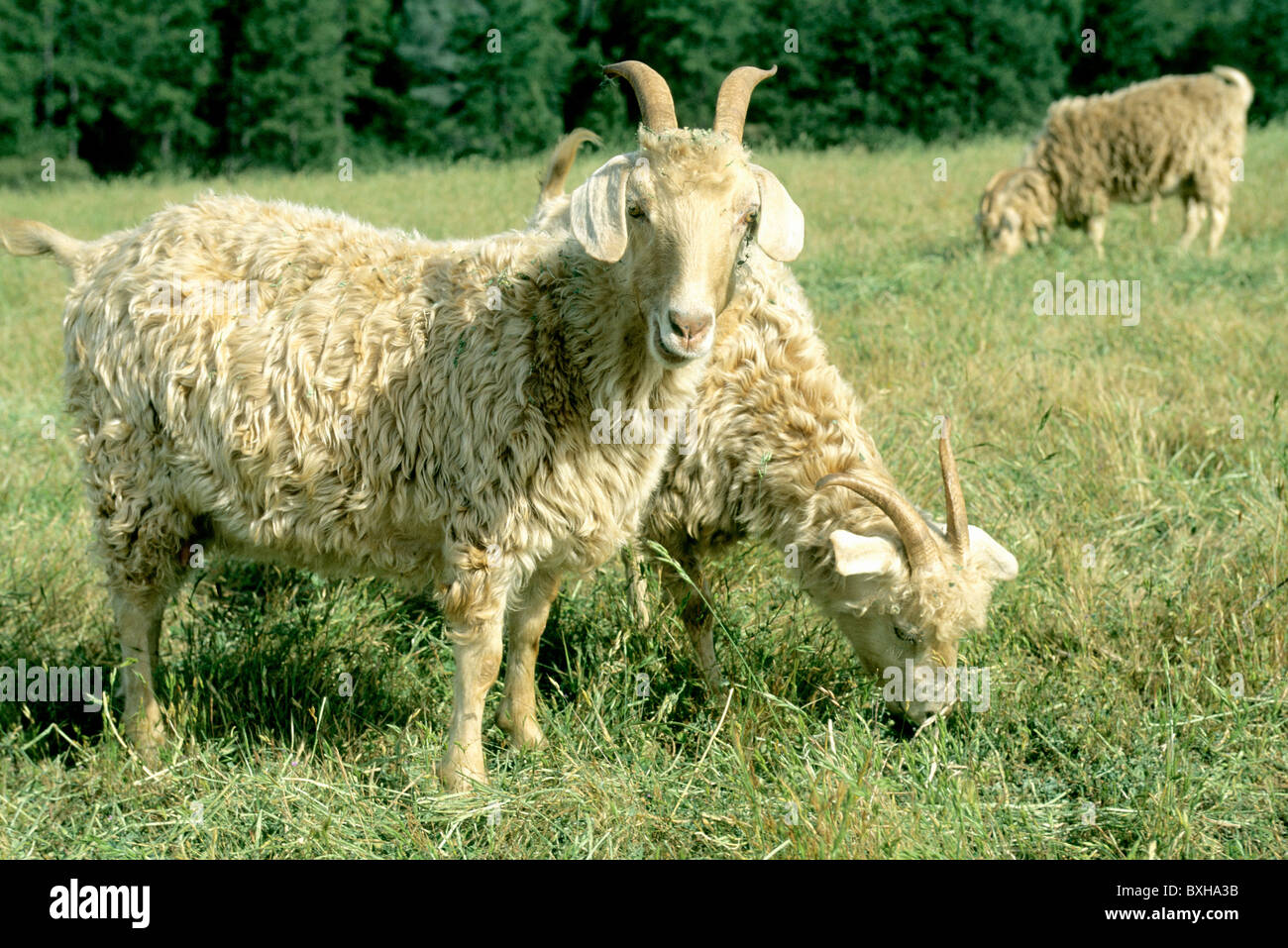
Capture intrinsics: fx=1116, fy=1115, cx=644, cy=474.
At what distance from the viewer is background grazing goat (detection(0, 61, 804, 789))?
12.0ft

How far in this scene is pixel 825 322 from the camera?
8.62m

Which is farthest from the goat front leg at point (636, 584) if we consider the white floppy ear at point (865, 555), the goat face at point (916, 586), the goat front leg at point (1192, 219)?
the goat front leg at point (1192, 219)

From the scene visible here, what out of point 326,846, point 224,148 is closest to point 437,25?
point 224,148

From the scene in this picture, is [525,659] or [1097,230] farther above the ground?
[1097,230]

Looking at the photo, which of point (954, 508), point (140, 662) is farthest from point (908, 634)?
point (140, 662)

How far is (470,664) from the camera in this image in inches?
148

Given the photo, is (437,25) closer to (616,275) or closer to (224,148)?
(224,148)

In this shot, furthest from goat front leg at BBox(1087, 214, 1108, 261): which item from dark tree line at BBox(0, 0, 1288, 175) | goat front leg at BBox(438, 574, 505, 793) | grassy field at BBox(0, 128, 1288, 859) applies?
dark tree line at BBox(0, 0, 1288, 175)

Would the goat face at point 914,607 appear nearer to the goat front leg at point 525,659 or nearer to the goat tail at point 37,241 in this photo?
the goat front leg at point 525,659

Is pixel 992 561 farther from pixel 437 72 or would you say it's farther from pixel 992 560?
pixel 437 72

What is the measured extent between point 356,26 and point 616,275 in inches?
1401

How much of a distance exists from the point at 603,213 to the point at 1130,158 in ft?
39.5

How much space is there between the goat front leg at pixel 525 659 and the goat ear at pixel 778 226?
4.92 feet

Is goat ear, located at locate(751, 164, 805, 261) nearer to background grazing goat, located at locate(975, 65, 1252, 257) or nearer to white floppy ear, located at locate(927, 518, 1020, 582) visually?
white floppy ear, located at locate(927, 518, 1020, 582)
